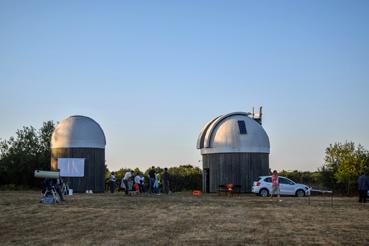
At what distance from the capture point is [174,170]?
162 feet

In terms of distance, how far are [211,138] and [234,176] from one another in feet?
11.0

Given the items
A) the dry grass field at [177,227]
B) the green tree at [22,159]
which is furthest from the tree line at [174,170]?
the dry grass field at [177,227]

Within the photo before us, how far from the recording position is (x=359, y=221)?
55.0 feet

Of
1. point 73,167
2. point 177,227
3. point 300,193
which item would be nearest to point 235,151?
point 300,193

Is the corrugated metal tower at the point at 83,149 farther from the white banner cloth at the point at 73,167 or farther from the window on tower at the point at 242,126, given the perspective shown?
the window on tower at the point at 242,126

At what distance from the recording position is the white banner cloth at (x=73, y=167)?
37.1m

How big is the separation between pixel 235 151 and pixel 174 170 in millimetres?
11799

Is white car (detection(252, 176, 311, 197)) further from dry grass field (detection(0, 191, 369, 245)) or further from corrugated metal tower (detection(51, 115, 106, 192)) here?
dry grass field (detection(0, 191, 369, 245))

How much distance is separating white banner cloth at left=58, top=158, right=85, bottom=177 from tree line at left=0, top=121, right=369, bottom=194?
20.9 feet

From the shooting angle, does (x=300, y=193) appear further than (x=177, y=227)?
Yes

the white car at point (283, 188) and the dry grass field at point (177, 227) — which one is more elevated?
the white car at point (283, 188)

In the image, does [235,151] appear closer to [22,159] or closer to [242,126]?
[242,126]

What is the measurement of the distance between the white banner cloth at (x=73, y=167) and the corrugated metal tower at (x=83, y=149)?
0.71ft

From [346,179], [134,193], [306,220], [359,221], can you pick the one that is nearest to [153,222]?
[306,220]
